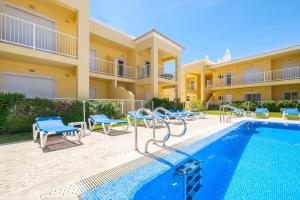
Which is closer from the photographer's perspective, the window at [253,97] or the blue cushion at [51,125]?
the blue cushion at [51,125]

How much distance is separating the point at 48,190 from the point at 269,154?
6603 millimetres

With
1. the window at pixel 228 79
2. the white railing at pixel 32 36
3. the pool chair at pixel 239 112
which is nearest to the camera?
the white railing at pixel 32 36

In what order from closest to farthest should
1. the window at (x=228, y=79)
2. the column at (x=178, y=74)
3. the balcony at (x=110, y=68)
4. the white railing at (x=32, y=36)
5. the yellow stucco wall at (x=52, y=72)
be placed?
the white railing at (x=32, y=36), the yellow stucco wall at (x=52, y=72), the balcony at (x=110, y=68), the column at (x=178, y=74), the window at (x=228, y=79)

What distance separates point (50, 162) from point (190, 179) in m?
3.62

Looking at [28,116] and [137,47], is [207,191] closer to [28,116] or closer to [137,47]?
[28,116]

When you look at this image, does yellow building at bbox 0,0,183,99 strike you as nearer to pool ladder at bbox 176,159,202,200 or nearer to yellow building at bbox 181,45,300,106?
pool ladder at bbox 176,159,202,200

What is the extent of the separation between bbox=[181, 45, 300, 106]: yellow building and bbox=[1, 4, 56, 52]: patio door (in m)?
23.2

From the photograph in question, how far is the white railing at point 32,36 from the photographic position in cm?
961

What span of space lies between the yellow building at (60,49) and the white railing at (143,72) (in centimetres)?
23

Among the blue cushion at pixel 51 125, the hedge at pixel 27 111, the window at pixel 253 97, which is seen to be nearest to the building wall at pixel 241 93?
the window at pixel 253 97

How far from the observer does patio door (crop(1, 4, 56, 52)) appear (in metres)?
9.89

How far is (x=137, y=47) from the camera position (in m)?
18.3

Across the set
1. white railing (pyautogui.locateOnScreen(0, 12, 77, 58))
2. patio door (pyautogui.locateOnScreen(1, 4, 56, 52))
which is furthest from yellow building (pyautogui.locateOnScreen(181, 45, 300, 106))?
patio door (pyautogui.locateOnScreen(1, 4, 56, 52))

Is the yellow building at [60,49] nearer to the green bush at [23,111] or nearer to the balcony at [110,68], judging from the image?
the balcony at [110,68]
